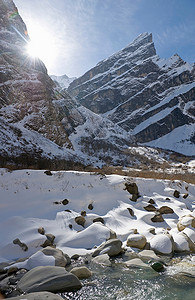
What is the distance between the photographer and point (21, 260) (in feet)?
17.0

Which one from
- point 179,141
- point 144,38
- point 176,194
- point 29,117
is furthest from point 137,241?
point 144,38

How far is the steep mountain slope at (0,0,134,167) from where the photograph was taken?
75.9 feet

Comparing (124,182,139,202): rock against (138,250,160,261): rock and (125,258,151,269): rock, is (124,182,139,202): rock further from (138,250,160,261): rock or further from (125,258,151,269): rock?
(125,258,151,269): rock

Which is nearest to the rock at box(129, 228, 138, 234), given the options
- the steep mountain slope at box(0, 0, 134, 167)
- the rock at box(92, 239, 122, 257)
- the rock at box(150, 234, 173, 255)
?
the rock at box(150, 234, 173, 255)

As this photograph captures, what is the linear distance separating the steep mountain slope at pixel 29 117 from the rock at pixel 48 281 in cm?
1351

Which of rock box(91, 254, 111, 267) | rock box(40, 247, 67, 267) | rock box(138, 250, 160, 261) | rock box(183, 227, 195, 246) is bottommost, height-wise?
rock box(183, 227, 195, 246)

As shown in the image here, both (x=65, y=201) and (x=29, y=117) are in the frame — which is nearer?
(x=65, y=201)

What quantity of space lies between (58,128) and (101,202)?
27.7m

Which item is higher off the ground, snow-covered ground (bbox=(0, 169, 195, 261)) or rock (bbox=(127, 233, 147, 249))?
snow-covered ground (bbox=(0, 169, 195, 261))

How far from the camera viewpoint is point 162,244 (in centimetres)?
643

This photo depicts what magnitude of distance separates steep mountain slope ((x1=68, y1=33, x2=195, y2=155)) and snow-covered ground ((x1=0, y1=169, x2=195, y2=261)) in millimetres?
74551

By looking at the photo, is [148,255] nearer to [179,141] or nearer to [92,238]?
[92,238]

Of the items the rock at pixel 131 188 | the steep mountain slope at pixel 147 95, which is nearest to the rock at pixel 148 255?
the rock at pixel 131 188

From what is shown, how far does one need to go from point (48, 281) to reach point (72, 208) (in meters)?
4.63
